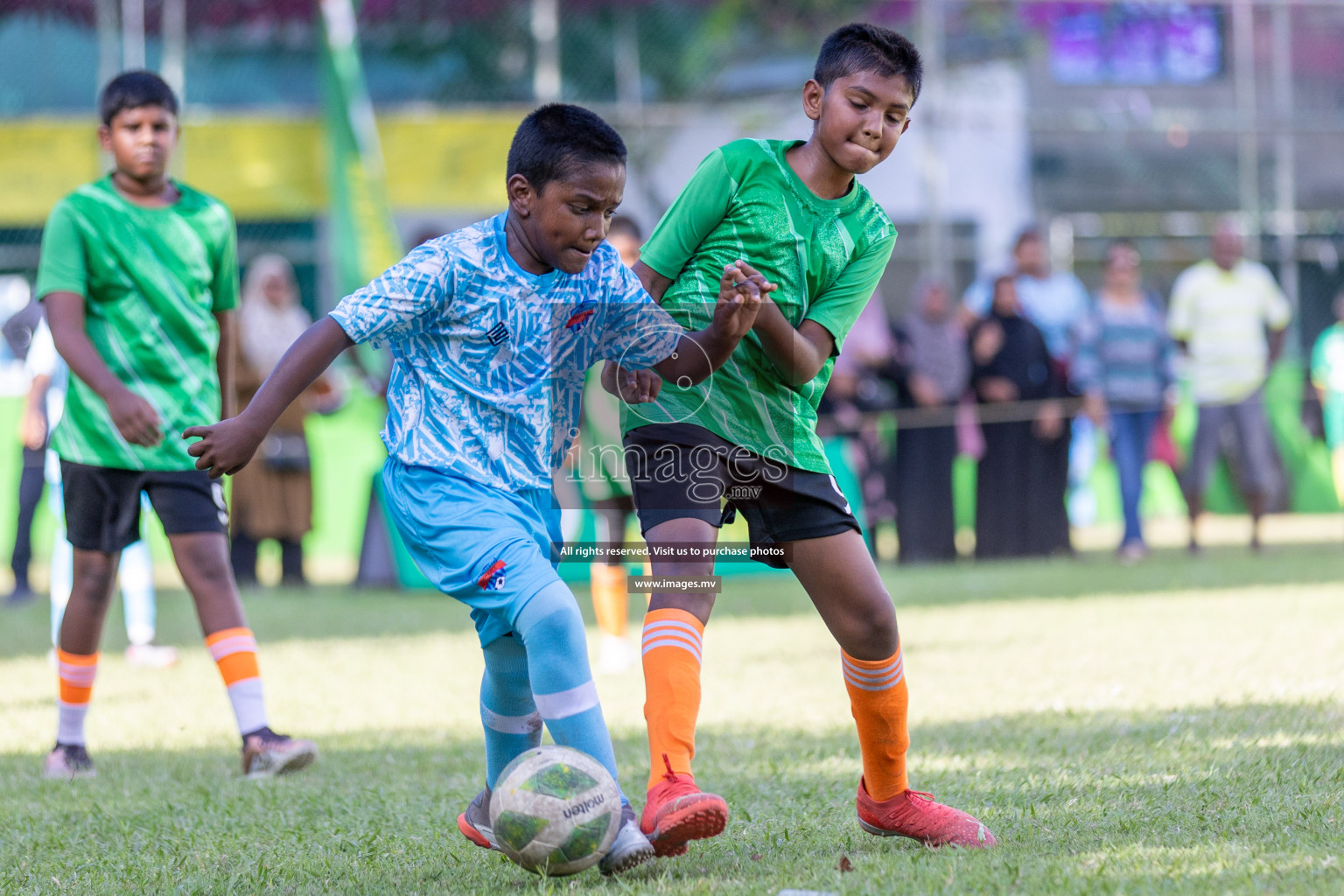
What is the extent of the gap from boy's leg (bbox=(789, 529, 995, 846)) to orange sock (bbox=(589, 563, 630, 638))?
349cm

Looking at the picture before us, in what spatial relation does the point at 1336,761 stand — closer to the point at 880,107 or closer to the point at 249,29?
the point at 880,107

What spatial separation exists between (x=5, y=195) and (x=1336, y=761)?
11862mm

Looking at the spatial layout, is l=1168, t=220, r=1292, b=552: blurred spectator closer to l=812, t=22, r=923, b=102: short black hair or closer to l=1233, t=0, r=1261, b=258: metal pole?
l=1233, t=0, r=1261, b=258: metal pole

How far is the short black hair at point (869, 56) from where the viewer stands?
361 cm

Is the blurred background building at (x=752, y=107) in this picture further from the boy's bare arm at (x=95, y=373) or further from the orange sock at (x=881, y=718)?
the orange sock at (x=881, y=718)

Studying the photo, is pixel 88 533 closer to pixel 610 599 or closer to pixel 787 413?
pixel 787 413

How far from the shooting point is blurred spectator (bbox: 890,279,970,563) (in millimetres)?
11906

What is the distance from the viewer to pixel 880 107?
3.60 m

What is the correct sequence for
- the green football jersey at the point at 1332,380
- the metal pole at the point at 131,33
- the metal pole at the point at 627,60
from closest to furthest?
the metal pole at the point at 131,33
the green football jersey at the point at 1332,380
the metal pole at the point at 627,60

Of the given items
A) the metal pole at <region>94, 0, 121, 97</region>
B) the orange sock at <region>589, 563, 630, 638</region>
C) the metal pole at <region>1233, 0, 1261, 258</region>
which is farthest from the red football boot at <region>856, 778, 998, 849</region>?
the metal pole at <region>1233, 0, 1261, 258</region>

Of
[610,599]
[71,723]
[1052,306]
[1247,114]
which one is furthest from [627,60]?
[71,723]

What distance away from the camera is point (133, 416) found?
4.57 m

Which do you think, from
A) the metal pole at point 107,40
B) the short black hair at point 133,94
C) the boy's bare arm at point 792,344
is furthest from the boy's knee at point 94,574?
the metal pole at point 107,40

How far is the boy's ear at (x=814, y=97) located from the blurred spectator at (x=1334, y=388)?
11.2 m
